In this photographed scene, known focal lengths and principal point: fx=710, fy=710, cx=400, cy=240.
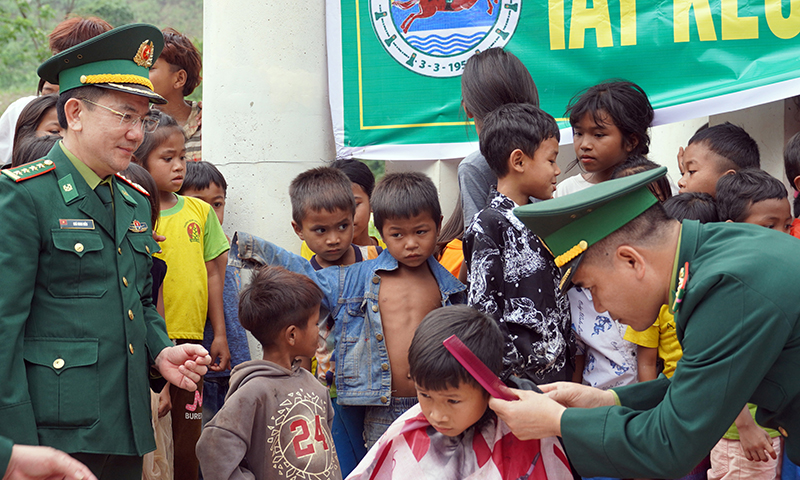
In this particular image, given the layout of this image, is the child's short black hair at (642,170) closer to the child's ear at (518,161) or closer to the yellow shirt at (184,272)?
the child's ear at (518,161)

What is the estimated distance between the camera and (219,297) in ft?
12.8

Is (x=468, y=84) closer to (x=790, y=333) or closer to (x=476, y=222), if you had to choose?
(x=476, y=222)

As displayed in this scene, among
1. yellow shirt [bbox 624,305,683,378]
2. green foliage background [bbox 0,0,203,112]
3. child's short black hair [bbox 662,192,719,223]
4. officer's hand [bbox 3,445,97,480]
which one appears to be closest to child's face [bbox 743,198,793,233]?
child's short black hair [bbox 662,192,719,223]

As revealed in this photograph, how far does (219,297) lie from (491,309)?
1.82m

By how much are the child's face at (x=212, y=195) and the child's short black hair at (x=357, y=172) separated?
0.72m

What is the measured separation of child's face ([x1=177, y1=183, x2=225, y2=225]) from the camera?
4.28m

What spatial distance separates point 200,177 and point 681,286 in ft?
10.3

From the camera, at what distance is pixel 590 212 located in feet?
6.41

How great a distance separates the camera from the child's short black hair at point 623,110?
12.2ft

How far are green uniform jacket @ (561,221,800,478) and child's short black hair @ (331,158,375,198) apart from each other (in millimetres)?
2693

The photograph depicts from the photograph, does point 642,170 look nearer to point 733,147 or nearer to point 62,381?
point 733,147

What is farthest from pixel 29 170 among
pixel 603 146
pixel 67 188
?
pixel 603 146

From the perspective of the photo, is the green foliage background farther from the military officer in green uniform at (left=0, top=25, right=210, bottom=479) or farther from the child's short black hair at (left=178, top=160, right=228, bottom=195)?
the military officer in green uniform at (left=0, top=25, right=210, bottom=479)

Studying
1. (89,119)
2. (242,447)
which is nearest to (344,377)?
(242,447)
